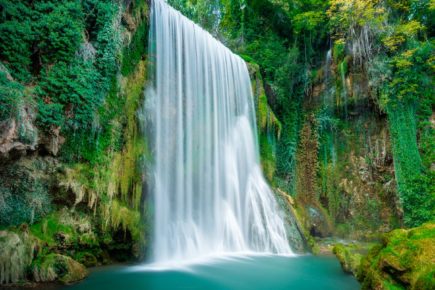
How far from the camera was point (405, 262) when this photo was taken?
177 inches

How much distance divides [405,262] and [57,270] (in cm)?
593

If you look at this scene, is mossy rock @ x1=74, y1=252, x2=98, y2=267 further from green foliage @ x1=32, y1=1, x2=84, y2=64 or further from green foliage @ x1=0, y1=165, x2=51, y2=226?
green foliage @ x1=32, y1=1, x2=84, y2=64

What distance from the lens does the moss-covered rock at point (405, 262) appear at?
414 centimetres

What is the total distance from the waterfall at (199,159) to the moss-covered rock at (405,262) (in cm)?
519

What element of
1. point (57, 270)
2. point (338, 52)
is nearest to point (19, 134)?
point (57, 270)

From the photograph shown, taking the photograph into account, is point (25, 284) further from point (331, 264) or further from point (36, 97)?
point (331, 264)

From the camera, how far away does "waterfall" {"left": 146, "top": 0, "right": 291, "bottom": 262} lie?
9.55m

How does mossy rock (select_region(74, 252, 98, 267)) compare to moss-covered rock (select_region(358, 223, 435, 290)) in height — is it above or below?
below

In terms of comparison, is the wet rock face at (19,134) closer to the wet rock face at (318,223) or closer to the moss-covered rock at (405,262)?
the moss-covered rock at (405,262)

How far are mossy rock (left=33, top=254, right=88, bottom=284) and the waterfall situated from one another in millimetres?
2625

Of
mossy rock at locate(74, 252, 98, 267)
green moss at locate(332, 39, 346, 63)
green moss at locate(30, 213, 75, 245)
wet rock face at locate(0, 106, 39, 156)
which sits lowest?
mossy rock at locate(74, 252, 98, 267)

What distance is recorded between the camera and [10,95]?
591 centimetres

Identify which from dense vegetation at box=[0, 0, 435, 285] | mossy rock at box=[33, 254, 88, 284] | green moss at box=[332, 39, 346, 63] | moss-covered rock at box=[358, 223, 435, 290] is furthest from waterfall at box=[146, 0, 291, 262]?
green moss at box=[332, 39, 346, 63]

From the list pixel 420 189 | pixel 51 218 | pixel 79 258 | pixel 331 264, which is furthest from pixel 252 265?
pixel 420 189
